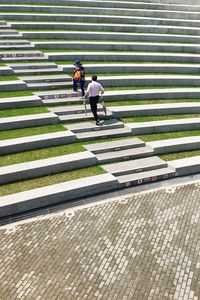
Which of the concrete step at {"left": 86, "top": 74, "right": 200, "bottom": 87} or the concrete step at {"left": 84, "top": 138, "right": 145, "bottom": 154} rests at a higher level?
the concrete step at {"left": 86, "top": 74, "right": 200, "bottom": 87}

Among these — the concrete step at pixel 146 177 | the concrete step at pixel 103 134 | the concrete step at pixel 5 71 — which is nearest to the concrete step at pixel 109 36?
the concrete step at pixel 5 71

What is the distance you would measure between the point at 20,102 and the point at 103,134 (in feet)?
10.9

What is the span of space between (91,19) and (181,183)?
1354 cm

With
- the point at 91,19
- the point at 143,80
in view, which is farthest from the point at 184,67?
the point at 91,19

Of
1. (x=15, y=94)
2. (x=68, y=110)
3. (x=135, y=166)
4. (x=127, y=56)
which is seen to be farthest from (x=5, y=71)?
(x=135, y=166)

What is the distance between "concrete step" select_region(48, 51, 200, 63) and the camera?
661 inches

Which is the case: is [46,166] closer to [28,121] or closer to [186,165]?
[28,121]

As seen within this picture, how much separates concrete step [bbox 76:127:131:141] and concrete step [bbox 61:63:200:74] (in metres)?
4.46

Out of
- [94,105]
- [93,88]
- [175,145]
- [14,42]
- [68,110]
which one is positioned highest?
[14,42]

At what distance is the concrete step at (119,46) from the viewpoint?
58.0 ft

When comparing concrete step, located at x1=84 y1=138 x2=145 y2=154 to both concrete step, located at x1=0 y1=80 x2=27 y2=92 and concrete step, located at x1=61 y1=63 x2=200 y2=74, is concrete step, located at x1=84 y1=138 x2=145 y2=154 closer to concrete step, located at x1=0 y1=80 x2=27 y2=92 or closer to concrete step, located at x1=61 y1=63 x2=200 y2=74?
concrete step, located at x1=0 y1=80 x2=27 y2=92

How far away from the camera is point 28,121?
1205cm

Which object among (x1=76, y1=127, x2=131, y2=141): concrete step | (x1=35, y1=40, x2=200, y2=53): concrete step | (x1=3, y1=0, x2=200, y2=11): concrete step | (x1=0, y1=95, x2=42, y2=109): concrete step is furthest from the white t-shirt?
(x1=3, y1=0, x2=200, y2=11): concrete step

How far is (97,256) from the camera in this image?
25.4ft
